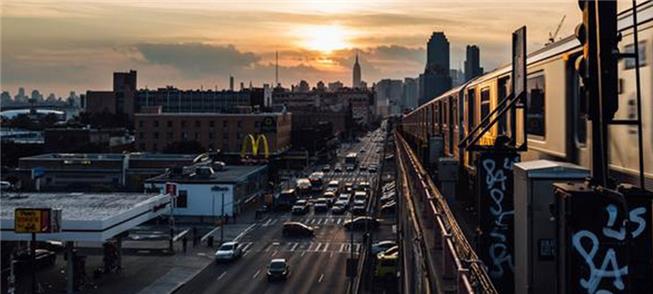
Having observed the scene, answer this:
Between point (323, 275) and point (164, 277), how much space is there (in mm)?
5321

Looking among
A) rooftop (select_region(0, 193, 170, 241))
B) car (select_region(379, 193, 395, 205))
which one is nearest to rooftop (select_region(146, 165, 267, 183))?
car (select_region(379, 193, 395, 205))

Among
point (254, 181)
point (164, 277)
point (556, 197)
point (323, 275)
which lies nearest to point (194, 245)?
point (164, 277)

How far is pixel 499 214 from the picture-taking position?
5.27 m

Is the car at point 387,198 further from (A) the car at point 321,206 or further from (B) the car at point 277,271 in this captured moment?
(B) the car at point 277,271

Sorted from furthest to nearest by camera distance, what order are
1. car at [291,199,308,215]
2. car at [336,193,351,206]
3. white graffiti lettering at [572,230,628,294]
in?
car at [336,193,351,206] → car at [291,199,308,215] → white graffiti lettering at [572,230,628,294]

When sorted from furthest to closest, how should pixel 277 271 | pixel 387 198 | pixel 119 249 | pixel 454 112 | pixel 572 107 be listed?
pixel 387 198 → pixel 119 249 → pixel 277 271 → pixel 454 112 → pixel 572 107

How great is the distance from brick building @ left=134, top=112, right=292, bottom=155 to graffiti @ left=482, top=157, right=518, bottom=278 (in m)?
53.8

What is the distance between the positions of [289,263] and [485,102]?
16.8 metres

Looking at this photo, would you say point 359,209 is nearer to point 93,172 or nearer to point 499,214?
point 93,172

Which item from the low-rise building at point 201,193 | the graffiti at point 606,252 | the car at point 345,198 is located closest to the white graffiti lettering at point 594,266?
the graffiti at point 606,252

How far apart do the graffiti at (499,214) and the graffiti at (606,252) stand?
241 centimetres

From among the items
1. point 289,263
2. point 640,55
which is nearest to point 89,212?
point 289,263

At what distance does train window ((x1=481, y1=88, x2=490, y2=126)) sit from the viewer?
8320 millimetres

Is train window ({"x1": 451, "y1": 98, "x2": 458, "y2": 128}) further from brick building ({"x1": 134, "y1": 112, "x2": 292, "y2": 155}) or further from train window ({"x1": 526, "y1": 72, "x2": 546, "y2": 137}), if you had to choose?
brick building ({"x1": 134, "y1": 112, "x2": 292, "y2": 155})
